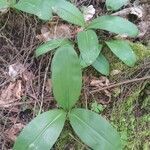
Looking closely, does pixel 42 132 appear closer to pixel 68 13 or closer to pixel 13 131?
pixel 13 131

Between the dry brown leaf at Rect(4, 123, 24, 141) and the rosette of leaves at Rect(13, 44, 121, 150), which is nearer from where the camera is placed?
the rosette of leaves at Rect(13, 44, 121, 150)

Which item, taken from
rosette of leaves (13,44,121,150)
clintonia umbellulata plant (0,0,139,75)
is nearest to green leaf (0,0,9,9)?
clintonia umbellulata plant (0,0,139,75)

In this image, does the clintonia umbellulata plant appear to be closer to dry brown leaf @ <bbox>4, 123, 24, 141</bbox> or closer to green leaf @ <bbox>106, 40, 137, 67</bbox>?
green leaf @ <bbox>106, 40, 137, 67</bbox>

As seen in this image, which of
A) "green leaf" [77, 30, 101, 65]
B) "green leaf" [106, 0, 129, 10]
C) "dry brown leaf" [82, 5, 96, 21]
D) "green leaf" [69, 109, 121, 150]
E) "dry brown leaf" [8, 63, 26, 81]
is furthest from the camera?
"dry brown leaf" [82, 5, 96, 21]

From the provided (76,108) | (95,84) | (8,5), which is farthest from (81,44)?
(8,5)

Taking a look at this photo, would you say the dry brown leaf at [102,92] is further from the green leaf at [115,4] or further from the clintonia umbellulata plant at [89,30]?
the green leaf at [115,4]

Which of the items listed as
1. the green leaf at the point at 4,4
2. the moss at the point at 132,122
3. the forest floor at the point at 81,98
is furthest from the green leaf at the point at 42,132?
the green leaf at the point at 4,4
